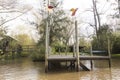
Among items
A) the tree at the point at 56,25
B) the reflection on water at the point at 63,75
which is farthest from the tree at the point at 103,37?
the reflection on water at the point at 63,75

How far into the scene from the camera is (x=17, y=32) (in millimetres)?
46938

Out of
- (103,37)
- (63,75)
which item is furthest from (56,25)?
(63,75)

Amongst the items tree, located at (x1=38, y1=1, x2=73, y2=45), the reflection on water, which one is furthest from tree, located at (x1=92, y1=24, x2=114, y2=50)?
the reflection on water

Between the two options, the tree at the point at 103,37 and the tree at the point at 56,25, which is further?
the tree at the point at 56,25

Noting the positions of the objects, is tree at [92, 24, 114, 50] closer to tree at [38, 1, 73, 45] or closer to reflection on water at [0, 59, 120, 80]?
tree at [38, 1, 73, 45]

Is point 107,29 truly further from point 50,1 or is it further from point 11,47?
point 11,47

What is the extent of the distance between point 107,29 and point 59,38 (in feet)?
20.6

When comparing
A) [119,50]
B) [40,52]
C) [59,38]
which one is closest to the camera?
[40,52]

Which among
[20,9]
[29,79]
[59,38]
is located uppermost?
[20,9]

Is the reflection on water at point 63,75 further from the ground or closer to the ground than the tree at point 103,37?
closer to the ground

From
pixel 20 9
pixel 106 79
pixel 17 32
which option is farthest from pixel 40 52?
pixel 17 32

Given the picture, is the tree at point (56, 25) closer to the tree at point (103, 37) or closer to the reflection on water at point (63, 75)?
the tree at point (103, 37)

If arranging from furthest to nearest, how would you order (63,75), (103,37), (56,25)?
(56,25)
(103,37)
(63,75)

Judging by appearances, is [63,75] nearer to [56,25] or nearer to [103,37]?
[103,37]
